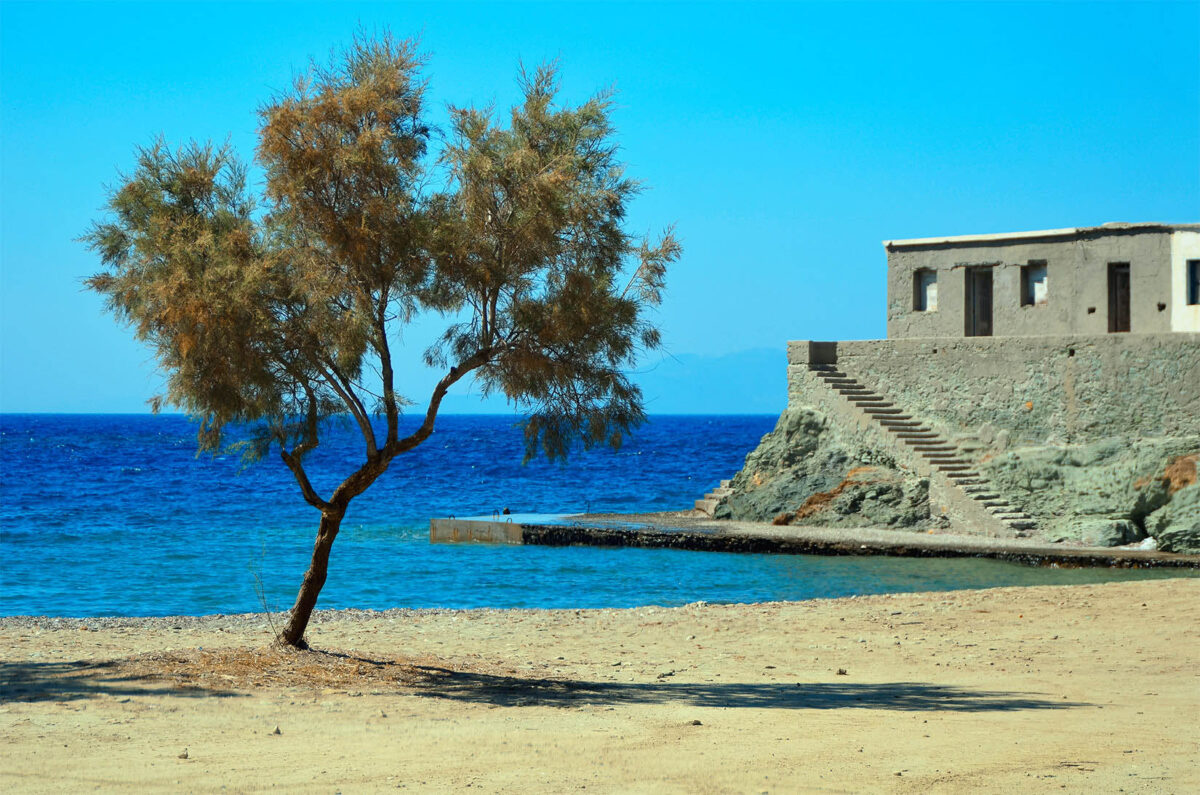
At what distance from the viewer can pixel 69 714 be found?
9.66 m

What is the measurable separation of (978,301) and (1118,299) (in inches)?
139

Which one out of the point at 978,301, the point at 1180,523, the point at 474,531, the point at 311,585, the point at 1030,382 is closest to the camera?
the point at 311,585

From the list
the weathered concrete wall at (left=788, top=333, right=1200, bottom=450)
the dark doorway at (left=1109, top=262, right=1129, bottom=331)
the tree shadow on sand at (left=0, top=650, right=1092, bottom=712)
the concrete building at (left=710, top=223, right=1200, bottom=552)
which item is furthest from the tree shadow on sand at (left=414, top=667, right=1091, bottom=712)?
the dark doorway at (left=1109, top=262, right=1129, bottom=331)

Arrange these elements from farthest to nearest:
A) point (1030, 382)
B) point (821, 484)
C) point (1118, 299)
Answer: point (821, 484)
point (1118, 299)
point (1030, 382)

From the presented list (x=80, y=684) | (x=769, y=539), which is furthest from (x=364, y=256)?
(x=769, y=539)

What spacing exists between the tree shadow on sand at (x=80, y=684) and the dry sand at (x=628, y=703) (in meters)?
0.04

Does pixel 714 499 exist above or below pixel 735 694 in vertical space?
above

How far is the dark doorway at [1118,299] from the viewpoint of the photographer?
30234mm

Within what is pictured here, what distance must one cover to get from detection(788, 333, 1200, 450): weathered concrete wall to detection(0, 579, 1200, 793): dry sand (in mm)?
11650

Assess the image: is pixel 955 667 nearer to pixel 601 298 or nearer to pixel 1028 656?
pixel 1028 656

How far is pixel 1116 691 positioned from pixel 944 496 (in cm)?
1868

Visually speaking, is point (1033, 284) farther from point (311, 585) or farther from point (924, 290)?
point (311, 585)

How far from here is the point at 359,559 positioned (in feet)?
97.3

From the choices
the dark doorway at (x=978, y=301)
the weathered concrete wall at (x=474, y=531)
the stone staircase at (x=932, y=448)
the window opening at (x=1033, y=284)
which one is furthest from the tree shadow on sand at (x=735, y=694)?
the dark doorway at (x=978, y=301)
